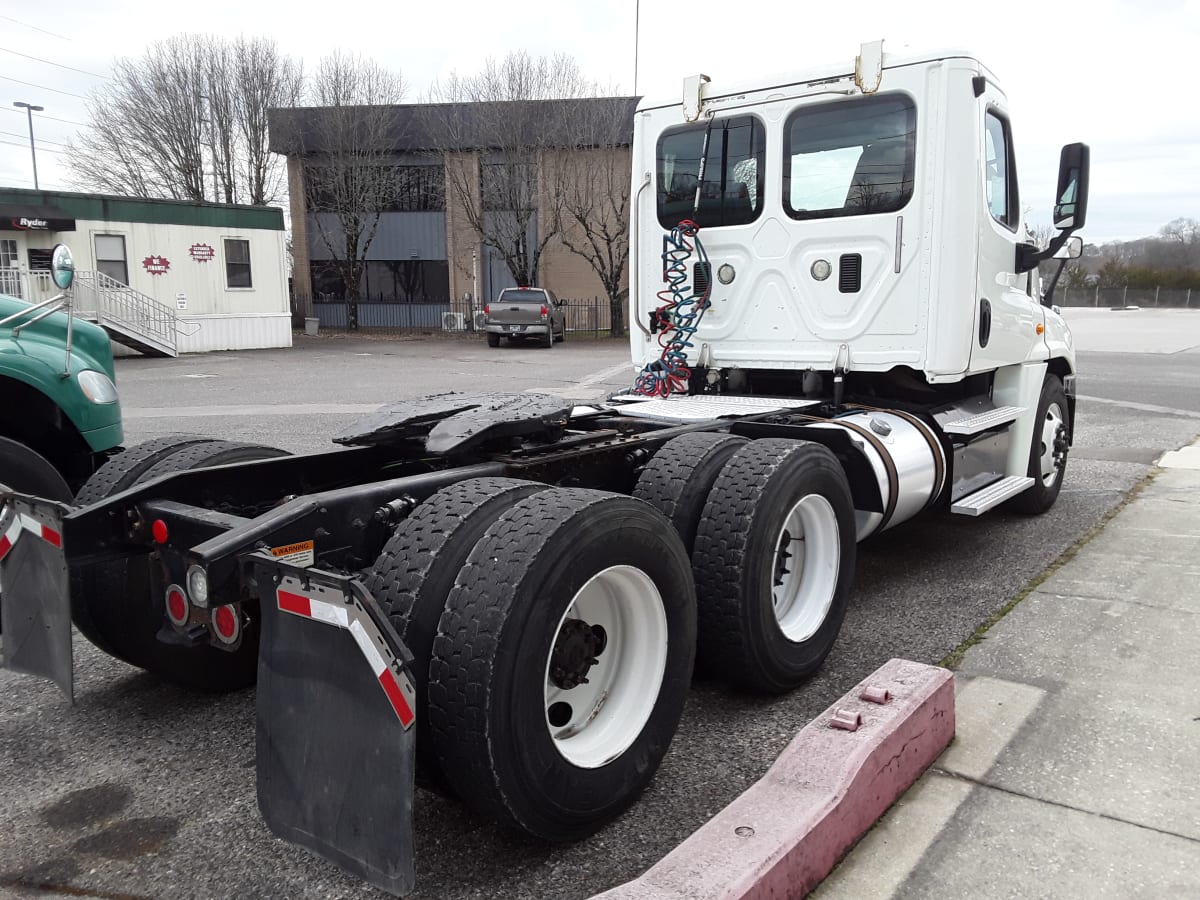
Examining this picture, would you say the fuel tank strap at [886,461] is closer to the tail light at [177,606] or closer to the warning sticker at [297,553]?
the warning sticker at [297,553]

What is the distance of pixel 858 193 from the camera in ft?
17.6

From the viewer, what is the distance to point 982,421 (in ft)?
18.2

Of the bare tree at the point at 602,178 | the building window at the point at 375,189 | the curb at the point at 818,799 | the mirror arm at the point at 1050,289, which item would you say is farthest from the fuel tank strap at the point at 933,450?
the building window at the point at 375,189

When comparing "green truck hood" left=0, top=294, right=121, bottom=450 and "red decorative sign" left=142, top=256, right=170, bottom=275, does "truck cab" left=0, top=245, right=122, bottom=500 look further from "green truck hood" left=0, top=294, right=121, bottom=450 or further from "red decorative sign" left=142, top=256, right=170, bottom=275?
"red decorative sign" left=142, top=256, right=170, bottom=275

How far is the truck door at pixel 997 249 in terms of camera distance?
17.5 feet

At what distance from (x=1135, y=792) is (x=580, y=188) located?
32029 mm

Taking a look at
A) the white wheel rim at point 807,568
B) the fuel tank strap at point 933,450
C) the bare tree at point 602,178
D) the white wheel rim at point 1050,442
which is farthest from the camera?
the bare tree at point 602,178

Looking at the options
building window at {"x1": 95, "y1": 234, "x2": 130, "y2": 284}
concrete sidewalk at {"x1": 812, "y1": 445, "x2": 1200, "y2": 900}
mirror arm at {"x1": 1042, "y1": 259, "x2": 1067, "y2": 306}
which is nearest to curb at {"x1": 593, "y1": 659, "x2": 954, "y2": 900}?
concrete sidewalk at {"x1": 812, "y1": 445, "x2": 1200, "y2": 900}

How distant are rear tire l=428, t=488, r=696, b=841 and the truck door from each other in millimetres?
3305

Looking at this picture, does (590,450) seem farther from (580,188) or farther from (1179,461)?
(580,188)

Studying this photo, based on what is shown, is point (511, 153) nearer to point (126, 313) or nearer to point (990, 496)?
point (126, 313)

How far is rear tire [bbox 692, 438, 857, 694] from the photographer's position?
352cm

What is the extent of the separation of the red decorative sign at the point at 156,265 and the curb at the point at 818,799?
27.0 m

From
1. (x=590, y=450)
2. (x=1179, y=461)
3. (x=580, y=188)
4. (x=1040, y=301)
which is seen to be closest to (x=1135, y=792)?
(x=590, y=450)
